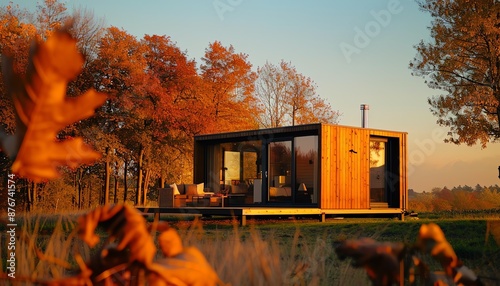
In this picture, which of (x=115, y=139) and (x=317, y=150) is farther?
(x=115, y=139)

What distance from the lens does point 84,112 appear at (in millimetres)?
591

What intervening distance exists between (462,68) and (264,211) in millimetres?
10875

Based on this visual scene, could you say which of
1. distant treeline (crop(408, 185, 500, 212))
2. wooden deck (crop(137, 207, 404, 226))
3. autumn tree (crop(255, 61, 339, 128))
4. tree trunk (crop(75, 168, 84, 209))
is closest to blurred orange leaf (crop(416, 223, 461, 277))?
wooden deck (crop(137, 207, 404, 226))

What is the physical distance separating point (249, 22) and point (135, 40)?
488 inches

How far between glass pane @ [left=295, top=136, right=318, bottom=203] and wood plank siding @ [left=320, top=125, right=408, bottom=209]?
0.57 meters

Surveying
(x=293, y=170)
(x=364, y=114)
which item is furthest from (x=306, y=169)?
(x=364, y=114)

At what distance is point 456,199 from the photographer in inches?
806

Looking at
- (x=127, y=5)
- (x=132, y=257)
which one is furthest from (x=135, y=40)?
(x=132, y=257)

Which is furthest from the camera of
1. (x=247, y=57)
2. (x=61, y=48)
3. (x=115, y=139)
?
(x=247, y=57)

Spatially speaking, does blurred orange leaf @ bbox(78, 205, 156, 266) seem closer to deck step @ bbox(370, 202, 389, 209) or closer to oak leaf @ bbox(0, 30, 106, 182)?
oak leaf @ bbox(0, 30, 106, 182)

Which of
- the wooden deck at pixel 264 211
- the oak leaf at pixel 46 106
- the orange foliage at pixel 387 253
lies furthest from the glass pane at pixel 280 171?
the oak leaf at pixel 46 106

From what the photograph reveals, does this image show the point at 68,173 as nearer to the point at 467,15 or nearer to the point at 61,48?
the point at 467,15

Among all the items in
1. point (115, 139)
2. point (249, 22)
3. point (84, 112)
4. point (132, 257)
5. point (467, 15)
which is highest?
point (467, 15)

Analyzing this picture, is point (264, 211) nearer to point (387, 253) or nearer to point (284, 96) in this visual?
point (387, 253)
